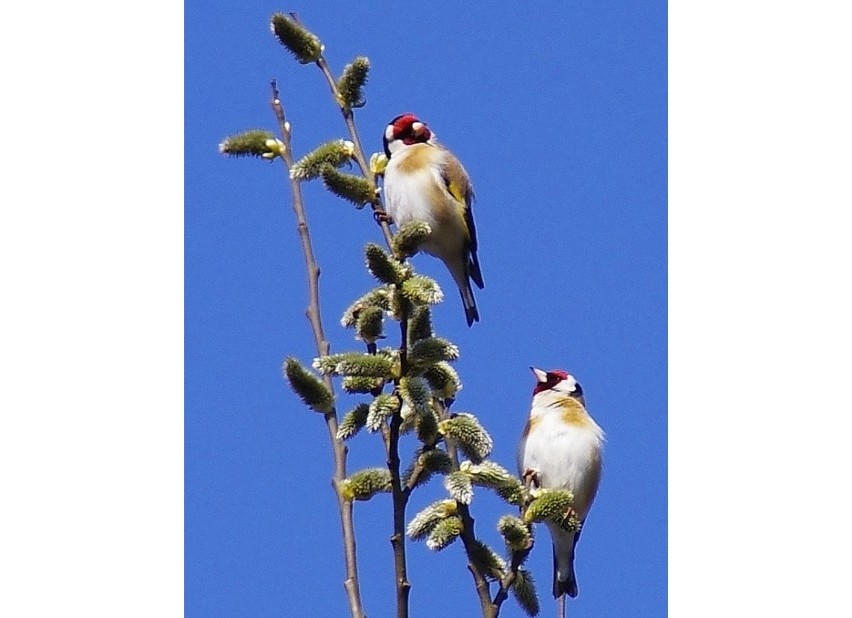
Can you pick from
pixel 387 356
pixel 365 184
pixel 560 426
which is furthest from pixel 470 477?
pixel 560 426

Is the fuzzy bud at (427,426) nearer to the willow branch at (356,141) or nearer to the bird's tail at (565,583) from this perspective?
the willow branch at (356,141)

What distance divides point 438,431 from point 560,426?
7.49ft

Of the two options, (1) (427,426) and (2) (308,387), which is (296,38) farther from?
(1) (427,426)

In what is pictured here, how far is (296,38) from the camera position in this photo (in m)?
3.37

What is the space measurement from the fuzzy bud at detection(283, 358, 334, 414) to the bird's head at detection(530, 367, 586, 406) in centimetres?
269

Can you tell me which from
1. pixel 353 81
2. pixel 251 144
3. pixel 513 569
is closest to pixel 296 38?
pixel 353 81

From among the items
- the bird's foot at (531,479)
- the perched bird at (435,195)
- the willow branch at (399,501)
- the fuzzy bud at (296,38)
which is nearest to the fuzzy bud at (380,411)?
the willow branch at (399,501)

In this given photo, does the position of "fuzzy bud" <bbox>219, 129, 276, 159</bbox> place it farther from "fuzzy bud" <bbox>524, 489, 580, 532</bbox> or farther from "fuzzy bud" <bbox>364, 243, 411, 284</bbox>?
"fuzzy bud" <bbox>524, 489, 580, 532</bbox>

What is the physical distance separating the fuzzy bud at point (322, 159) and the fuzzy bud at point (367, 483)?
813mm

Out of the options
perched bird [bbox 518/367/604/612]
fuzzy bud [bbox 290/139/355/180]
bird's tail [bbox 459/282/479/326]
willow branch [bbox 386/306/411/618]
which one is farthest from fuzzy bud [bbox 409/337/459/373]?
bird's tail [bbox 459/282/479/326]

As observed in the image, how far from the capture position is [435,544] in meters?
2.62

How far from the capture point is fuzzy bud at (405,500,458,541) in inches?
106

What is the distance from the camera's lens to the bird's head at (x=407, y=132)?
220 inches

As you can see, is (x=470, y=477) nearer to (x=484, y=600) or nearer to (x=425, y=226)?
(x=484, y=600)
